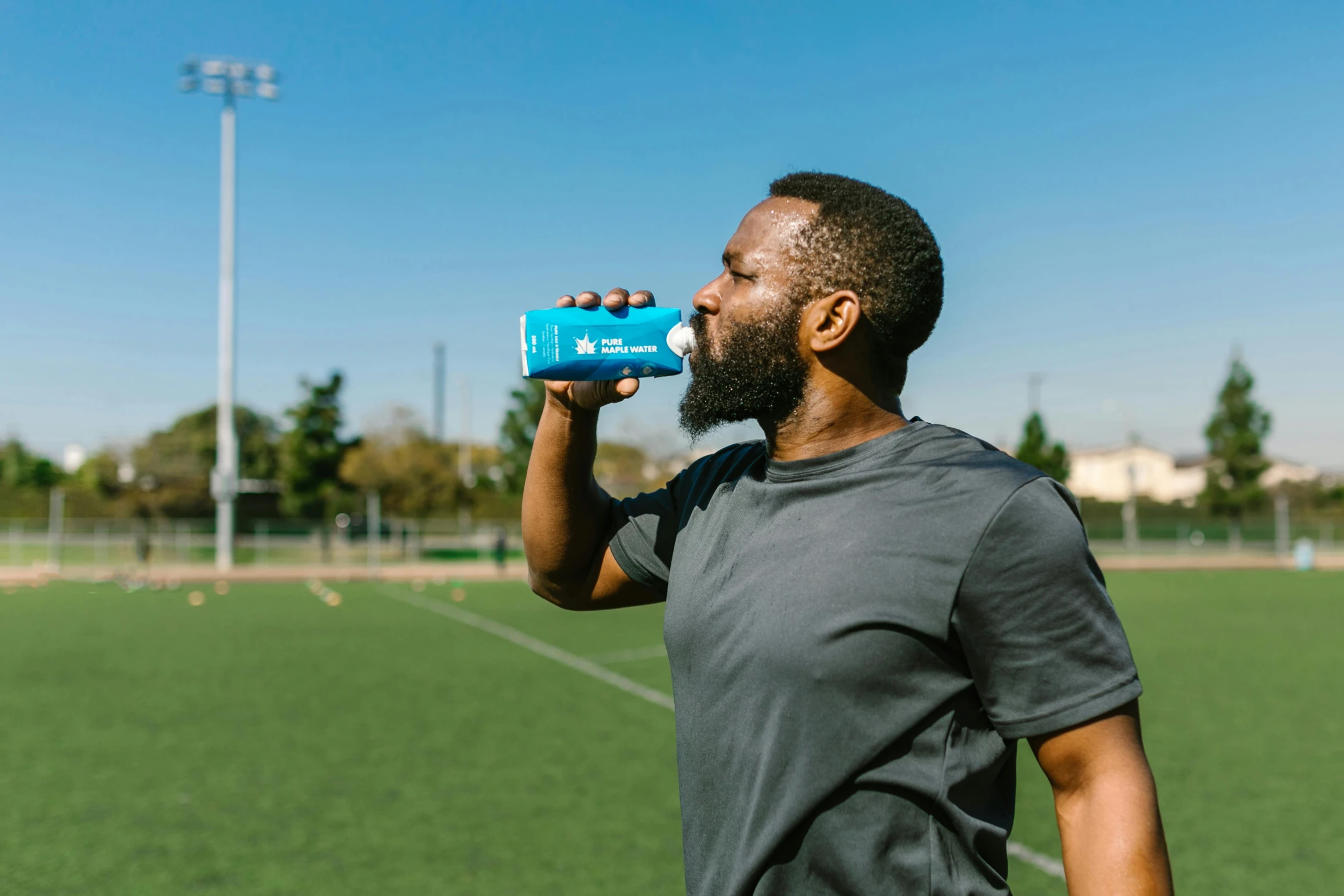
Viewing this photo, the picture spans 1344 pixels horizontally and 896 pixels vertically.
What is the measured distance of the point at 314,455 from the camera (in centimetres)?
4134

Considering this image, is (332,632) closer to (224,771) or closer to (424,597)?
(424,597)

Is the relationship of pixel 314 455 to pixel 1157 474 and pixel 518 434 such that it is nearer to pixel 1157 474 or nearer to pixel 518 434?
pixel 518 434

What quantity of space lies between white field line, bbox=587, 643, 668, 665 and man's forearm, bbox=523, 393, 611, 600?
10.5 meters

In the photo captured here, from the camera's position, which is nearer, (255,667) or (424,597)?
(255,667)

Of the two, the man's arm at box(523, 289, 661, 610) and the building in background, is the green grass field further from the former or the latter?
the building in background

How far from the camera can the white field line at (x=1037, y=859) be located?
18.0 feet

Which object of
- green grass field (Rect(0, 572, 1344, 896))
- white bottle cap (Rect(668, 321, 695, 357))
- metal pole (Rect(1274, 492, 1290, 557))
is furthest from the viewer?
metal pole (Rect(1274, 492, 1290, 557))

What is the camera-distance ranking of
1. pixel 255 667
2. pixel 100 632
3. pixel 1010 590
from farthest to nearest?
pixel 100 632
pixel 255 667
pixel 1010 590

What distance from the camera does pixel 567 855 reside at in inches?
222

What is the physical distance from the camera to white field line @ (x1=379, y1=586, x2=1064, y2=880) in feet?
18.6

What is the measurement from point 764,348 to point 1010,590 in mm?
629

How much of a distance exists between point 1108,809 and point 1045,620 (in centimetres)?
29

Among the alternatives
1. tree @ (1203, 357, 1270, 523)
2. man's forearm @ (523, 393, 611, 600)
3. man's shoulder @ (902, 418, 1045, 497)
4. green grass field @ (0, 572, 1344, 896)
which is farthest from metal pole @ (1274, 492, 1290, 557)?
man's shoulder @ (902, 418, 1045, 497)

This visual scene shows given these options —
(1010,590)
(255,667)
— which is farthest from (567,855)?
(255,667)
